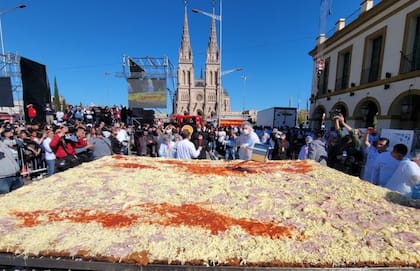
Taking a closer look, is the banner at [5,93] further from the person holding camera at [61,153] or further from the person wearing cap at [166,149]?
the person wearing cap at [166,149]

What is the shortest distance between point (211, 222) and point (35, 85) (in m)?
13.3

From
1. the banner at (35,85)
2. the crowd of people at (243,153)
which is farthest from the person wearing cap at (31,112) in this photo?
the crowd of people at (243,153)

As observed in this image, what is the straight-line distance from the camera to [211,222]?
5.89 feet

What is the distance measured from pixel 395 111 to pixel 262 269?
51.8ft

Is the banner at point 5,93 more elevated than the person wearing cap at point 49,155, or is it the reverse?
the banner at point 5,93

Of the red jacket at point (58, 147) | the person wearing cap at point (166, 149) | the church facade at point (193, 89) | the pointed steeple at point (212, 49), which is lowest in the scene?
the person wearing cap at point (166, 149)

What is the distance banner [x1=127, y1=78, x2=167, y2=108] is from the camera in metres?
23.4

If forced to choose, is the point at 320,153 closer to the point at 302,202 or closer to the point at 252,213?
the point at 302,202

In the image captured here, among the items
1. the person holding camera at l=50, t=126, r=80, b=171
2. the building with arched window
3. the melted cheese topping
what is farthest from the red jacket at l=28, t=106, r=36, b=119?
the building with arched window

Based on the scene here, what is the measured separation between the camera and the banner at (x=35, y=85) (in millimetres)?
10634

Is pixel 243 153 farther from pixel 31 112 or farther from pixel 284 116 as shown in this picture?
pixel 284 116

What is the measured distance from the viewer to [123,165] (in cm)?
385

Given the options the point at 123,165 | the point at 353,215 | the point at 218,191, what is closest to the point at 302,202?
the point at 353,215

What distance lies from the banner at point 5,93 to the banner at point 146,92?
34.3 ft
